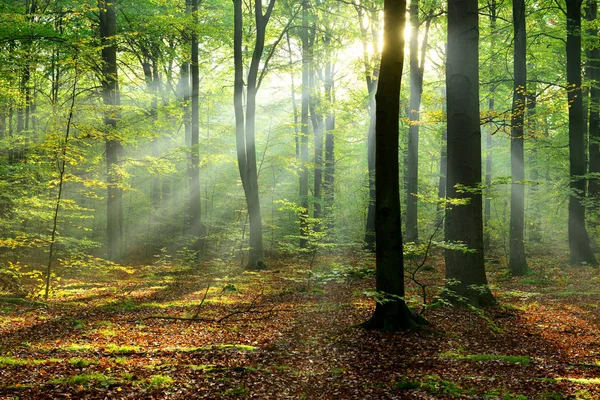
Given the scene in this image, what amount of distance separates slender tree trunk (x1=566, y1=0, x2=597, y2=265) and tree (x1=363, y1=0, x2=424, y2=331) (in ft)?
31.8

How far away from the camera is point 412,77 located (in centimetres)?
1573

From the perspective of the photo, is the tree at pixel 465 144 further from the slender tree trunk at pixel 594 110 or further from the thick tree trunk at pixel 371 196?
the slender tree trunk at pixel 594 110

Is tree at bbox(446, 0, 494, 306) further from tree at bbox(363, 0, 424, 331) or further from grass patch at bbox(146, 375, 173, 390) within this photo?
grass patch at bbox(146, 375, 173, 390)

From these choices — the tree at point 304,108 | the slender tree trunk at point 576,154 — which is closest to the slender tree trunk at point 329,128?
the tree at point 304,108

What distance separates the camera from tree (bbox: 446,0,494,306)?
7902mm

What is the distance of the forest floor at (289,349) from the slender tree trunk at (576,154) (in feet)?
12.3

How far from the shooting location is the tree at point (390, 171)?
6375 mm

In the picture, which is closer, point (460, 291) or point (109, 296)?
point (460, 291)

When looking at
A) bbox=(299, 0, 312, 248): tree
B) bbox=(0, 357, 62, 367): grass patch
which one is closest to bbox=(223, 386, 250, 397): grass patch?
bbox=(0, 357, 62, 367): grass patch

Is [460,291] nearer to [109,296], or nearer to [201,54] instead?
[109,296]

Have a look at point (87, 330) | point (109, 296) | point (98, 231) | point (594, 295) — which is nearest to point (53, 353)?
point (87, 330)

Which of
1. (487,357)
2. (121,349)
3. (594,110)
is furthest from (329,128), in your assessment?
(121,349)

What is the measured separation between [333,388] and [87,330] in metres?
4.63

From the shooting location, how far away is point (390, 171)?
6.41 meters
